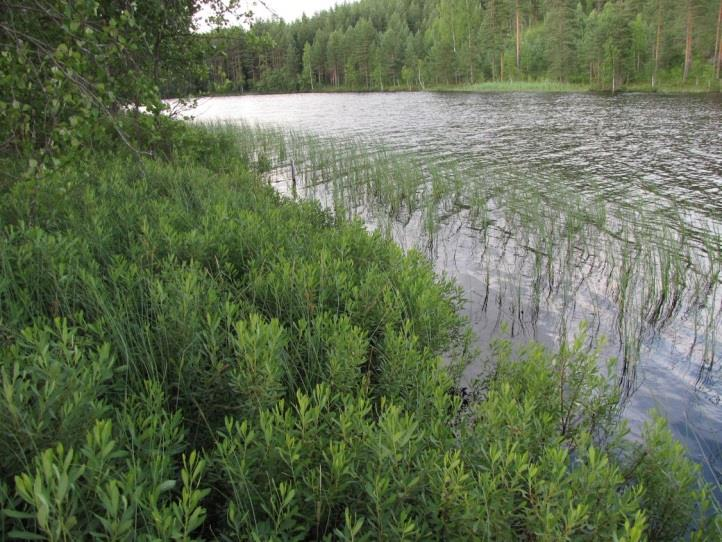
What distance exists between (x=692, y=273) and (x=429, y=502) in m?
8.33

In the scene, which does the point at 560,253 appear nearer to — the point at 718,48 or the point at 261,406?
the point at 261,406

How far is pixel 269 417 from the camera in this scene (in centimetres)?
243

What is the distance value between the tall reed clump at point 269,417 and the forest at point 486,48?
28.7 feet

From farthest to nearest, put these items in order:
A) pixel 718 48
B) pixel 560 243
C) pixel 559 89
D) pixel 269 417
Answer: pixel 559 89 → pixel 718 48 → pixel 560 243 → pixel 269 417

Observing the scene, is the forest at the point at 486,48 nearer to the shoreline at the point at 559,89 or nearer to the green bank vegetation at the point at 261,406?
the shoreline at the point at 559,89

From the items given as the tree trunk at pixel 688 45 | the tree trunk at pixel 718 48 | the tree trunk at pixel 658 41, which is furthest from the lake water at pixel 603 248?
the tree trunk at pixel 658 41

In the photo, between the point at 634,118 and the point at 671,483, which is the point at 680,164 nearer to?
the point at 634,118

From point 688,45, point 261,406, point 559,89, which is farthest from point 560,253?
point 559,89

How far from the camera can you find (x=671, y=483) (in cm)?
281

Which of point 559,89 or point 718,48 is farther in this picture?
point 559,89

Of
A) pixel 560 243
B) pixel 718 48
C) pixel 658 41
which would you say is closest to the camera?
pixel 560 243

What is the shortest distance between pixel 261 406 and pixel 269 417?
0.25 metres

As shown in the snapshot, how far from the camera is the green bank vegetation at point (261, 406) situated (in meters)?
2.00

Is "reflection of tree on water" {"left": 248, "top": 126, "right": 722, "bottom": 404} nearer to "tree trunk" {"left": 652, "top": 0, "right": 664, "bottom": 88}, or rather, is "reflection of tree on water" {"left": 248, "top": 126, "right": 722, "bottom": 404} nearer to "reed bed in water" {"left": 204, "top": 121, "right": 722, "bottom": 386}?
"reed bed in water" {"left": 204, "top": 121, "right": 722, "bottom": 386}
